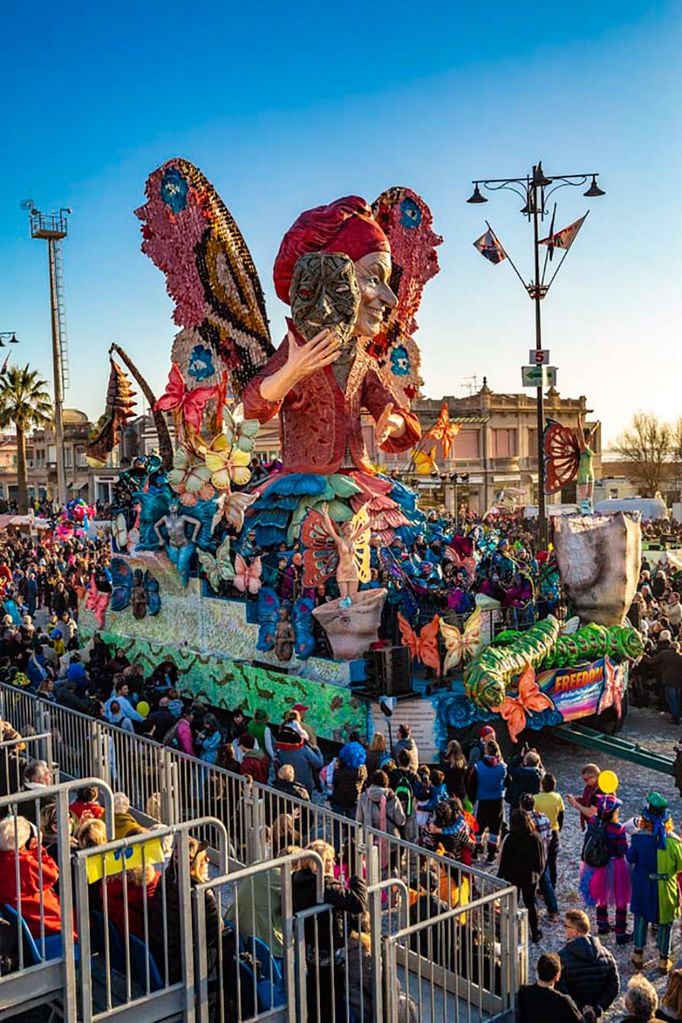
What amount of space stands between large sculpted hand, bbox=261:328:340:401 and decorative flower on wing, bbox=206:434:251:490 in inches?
40.8

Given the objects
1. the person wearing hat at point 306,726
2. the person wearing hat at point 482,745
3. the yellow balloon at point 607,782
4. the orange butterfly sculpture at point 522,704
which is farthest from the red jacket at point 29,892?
the orange butterfly sculpture at point 522,704

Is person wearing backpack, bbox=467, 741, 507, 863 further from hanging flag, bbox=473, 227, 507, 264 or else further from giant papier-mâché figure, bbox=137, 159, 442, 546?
hanging flag, bbox=473, 227, 507, 264

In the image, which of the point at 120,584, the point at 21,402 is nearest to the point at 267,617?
the point at 120,584

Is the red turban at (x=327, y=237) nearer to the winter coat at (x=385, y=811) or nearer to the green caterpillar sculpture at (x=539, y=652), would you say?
the green caterpillar sculpture at (x=539, y=652)

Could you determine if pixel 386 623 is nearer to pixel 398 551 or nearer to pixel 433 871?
pixel 398 551

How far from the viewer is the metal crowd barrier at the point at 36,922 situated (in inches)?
186

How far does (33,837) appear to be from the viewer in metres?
5.59

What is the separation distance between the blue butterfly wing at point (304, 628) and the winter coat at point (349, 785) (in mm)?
3866

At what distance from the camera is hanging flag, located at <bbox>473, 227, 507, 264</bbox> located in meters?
18.7

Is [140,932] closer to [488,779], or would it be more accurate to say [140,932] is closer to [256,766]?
[256,766]

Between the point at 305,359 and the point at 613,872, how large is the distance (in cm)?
864

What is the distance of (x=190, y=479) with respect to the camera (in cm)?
1531

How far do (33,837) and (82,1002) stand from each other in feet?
3.34

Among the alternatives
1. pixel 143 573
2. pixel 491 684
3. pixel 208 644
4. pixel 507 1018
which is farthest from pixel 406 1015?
pixel 143 573
